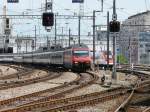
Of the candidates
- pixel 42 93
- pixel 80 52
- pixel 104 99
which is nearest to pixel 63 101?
pixel 104 99

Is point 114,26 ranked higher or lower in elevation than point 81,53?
higher

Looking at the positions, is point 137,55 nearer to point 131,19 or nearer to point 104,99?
point 131,19

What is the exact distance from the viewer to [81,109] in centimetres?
1723

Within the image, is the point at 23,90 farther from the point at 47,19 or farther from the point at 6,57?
the point at 6,57

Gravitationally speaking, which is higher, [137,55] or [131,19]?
[131,19]

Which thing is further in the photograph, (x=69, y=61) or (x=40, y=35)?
Result: (x=40, y=35)

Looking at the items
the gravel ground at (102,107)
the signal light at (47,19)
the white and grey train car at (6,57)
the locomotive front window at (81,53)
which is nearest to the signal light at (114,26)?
the signal light at (47,19)

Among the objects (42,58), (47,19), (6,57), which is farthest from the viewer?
(6,57)

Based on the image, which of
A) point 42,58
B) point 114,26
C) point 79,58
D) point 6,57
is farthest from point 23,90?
point 6,57

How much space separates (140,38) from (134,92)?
96.2 metres

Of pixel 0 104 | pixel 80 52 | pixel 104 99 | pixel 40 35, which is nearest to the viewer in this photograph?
pixel 0 104

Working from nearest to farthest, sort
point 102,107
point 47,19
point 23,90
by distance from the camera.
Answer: point 102,107, point 23,90, point 47,19

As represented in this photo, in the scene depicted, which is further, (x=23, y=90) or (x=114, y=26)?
(x=114, y=26)

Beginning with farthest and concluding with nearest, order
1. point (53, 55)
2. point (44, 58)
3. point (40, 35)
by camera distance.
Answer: point (40, 35) < point (44, 58) < point (53, 55)
